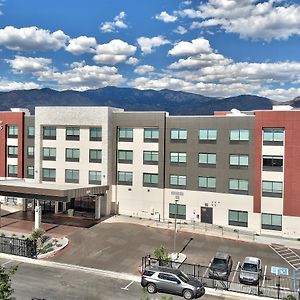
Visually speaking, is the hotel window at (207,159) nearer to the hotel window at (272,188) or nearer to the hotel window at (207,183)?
the hotel window at (207,183)

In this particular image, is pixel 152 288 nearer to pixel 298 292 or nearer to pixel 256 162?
pixel 298 292

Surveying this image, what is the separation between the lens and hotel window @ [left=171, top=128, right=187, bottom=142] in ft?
177

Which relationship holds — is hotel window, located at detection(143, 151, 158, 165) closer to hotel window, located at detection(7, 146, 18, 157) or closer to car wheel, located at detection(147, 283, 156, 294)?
hotel window, located at detection(7, 146, 18, 157)

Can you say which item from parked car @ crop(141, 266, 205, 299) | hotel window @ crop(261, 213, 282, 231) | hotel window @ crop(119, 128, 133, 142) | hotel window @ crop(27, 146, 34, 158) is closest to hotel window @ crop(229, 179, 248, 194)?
hotel window @ crop(261, 213, 282, 231)

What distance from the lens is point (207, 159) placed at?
52.8 meters

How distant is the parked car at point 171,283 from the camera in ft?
93.8

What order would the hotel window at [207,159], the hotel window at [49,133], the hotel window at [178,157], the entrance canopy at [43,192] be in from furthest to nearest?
the hotel window at [49,133], the hotel window at [178,157], the hotel window at [207,159], the entrance canopy at [43,192]

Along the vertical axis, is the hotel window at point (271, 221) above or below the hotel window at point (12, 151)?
below

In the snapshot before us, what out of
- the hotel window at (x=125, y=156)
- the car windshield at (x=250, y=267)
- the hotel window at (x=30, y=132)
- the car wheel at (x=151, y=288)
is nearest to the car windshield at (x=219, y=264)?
the car windshield at (x=250, y=267)

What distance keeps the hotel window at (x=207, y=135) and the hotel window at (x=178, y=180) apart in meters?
6.19

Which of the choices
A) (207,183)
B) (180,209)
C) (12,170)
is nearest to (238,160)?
(207,183)

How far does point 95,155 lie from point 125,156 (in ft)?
15.5

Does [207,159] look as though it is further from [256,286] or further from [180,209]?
[256,286]

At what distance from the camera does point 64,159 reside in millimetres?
58719
